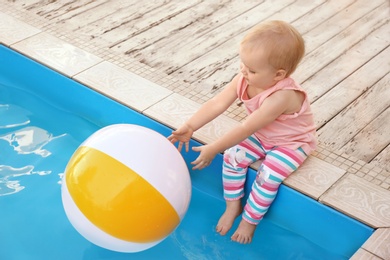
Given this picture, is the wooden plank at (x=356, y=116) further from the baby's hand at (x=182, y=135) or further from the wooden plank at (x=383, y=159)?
the baby's hand at (x=182, y=135)

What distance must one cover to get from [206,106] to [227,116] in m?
0.33

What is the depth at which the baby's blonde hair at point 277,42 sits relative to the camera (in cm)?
248

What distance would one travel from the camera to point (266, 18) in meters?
4.07

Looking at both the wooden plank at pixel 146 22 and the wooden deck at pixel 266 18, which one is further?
the wooden plank at pixel 146 22

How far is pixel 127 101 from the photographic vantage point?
10.5ft

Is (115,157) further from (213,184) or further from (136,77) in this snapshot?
(136,77)

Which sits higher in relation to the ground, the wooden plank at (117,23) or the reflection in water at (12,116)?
the wooden plank at (117,23)

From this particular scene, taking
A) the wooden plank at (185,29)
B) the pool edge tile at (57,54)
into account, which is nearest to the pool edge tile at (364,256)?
the wooden plank at (185,29)

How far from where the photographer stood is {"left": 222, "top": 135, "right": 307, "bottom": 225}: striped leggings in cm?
273

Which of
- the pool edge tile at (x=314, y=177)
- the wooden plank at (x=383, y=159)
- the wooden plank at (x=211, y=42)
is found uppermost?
the wooden plank at (x=211, y=42)

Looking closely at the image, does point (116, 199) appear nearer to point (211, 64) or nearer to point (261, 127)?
point (261, 127)

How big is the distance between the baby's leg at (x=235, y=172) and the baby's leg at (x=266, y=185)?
7cm

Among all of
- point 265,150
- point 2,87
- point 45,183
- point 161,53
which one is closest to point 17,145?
point 45,183

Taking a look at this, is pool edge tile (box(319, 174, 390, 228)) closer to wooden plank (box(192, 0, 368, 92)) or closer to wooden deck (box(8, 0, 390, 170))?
wooden deck (box(8, 0, 390, 170))
